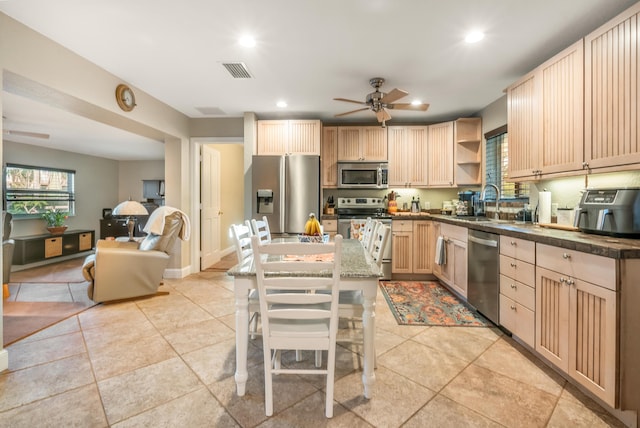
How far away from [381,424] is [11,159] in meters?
7.43

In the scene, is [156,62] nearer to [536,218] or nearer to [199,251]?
[199,251]

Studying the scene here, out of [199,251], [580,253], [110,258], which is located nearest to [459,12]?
[580,253]

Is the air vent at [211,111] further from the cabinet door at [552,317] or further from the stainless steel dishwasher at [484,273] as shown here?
the cabinet door at [552,317]

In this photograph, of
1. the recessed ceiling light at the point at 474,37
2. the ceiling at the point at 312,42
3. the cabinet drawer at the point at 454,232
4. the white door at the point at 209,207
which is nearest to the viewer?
the ceiling at the point at 312,42

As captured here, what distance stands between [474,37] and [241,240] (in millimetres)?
2424

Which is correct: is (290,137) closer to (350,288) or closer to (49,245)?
(350,288)

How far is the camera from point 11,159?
5270 millimetres

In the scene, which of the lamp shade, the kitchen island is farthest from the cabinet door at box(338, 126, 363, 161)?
the lamp shade

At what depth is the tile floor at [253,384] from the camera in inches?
59.3

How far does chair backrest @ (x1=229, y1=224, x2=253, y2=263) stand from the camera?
1992 millimetres

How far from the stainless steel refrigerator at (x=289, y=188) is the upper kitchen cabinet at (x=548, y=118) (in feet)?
7.64

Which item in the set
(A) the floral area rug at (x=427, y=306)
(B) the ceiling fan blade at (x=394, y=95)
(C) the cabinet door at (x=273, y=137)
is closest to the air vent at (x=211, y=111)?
(C) the cabinet door at (x=273, y=137)

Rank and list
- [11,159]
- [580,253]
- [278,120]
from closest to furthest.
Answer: [580,253] < [278,120] < [11,159]

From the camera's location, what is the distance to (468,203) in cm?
422
